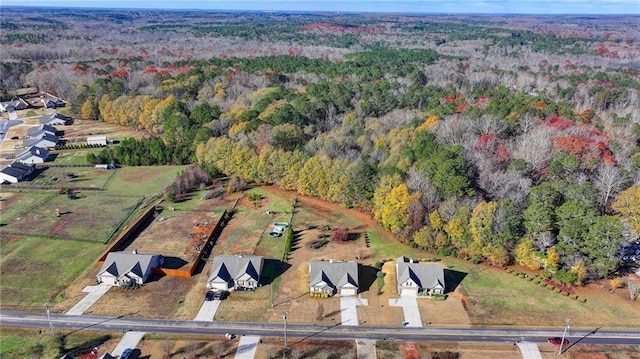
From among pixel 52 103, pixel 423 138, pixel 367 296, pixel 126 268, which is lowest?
Answer: pixel 367 296

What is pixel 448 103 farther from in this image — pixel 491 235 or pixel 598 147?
pixel 491 235

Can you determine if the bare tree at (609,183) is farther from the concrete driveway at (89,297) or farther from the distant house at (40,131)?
the distant house at (40,131)

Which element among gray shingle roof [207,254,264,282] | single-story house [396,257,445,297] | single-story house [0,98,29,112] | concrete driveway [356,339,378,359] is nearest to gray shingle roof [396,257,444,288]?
single-story house [396,257,445,297]

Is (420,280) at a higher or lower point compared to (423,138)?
lower

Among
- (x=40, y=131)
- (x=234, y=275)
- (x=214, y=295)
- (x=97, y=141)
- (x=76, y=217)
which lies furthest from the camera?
(x=40, y=131)

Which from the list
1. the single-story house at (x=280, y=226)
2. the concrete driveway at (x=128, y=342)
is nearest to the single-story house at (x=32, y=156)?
the single-story house at (x=280, y=226)

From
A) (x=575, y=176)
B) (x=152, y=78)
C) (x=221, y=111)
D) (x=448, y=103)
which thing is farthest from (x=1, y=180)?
(x=575, y=176)

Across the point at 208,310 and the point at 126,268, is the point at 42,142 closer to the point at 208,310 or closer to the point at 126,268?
the point at 126,268

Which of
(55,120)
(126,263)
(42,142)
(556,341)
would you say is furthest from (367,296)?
(55,120)
